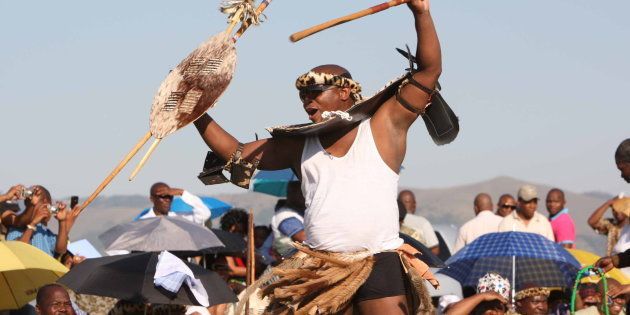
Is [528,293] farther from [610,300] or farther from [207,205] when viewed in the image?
[207,205]

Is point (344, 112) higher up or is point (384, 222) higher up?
point (344, 112)

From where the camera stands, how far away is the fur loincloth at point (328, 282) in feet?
22.2

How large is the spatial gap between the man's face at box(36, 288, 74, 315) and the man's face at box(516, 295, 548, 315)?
345cm

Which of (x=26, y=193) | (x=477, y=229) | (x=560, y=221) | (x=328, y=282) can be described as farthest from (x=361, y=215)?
(x=560, y=221)

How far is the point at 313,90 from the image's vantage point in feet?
23.2

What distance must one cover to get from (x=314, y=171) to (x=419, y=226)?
23.0 ft

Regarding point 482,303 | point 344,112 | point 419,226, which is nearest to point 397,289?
point 344,112

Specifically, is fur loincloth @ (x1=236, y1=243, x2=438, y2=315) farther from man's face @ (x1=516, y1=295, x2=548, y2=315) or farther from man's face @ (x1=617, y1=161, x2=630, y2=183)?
man's face @ (x1=516, y1=295, x2=548, y2=315)

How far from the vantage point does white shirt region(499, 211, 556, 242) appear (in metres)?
14.0

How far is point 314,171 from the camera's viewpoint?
6.92 meters

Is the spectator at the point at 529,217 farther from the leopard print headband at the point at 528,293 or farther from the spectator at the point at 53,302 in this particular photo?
the spectator at the point at 53,302

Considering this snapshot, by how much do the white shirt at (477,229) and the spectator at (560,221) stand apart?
0.75 m

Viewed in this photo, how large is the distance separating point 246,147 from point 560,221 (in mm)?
8775

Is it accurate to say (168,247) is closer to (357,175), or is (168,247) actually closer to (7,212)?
(7,212)
